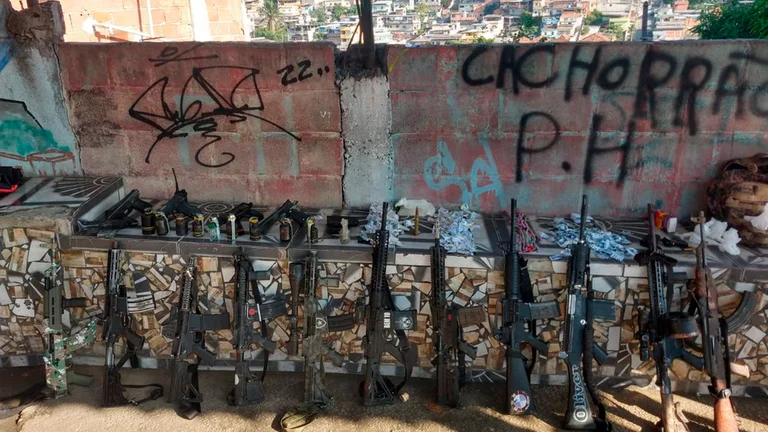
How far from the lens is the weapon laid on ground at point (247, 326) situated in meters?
5.32

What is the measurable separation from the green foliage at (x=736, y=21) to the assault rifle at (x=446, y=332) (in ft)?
52.2

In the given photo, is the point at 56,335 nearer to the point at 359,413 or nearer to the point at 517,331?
the point at 359,413

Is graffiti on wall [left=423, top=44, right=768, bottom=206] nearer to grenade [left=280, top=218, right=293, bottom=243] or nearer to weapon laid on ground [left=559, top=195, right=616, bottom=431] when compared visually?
weapon laid on ground [left=559, top=195, right=616, bottom=431]

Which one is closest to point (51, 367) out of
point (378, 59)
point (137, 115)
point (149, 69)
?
point (137, 115)

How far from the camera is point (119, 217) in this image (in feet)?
19.8

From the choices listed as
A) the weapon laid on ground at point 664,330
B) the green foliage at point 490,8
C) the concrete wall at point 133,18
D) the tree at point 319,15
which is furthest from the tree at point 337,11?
the weapon laid on ground at point 664,330

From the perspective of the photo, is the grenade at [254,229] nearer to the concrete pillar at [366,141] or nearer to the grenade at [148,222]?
the grenade at [148,222]

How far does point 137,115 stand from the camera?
6.56 metres

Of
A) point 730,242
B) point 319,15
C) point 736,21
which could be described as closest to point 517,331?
point 730,242

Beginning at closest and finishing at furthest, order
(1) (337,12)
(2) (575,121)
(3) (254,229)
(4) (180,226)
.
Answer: (3) (254,229) < (4) (180,226) < (2) (575,121) < (1) (337,12)

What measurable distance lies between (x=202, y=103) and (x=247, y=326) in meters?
2.70

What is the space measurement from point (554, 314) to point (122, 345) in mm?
4481

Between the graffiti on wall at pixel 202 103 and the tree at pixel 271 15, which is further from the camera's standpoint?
the tree at pixel 271 15

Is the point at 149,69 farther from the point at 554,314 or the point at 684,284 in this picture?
the point at 684,284
